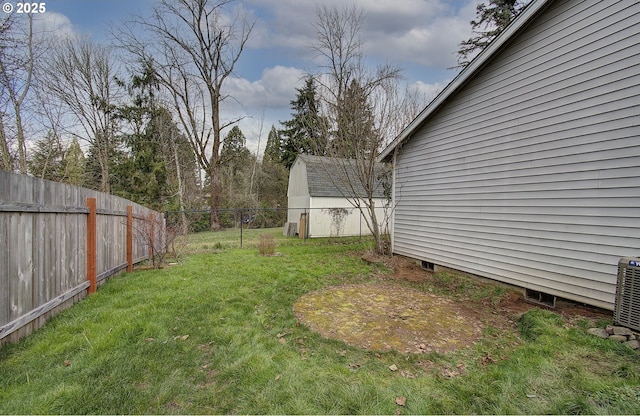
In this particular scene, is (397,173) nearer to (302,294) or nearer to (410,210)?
(410,210)

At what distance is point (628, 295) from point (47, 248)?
6.64 meters

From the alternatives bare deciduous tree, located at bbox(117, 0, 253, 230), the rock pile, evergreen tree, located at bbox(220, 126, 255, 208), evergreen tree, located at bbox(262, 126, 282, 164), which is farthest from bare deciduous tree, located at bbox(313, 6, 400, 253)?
evergreen tree, located at bbox(262, 126, 282, 164)

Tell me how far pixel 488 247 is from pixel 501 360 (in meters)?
3.28

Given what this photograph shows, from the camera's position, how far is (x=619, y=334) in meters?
3.28

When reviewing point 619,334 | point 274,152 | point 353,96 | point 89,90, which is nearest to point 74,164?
point 89,90

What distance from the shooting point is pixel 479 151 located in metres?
6.04

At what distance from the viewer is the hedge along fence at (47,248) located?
2756mm

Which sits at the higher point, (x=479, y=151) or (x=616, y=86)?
(x=616, y=86)

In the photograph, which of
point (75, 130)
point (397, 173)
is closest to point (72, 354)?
point (397, 173)

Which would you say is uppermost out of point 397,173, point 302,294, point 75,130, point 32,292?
point 75,130

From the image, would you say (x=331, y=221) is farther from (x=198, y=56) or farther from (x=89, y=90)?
(x=89, y=90)

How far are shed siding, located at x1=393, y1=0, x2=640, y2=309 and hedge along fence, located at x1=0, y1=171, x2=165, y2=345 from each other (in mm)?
6873

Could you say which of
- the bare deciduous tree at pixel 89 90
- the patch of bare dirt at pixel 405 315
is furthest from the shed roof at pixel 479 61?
the bare deciduous tree at pixel 89 90

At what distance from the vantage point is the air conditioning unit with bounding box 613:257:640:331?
10.5 ft
